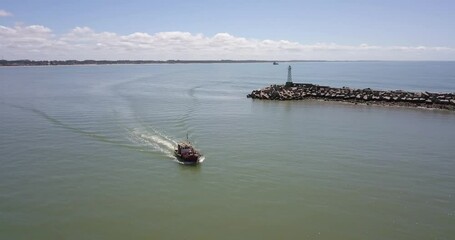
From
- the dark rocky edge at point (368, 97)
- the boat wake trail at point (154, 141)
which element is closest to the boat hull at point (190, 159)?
the boat wake trail at point (154, 141)

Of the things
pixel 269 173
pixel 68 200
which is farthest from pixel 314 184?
pixel 68 200

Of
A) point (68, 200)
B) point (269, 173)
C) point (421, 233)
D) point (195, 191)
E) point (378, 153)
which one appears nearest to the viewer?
point (421, 233)

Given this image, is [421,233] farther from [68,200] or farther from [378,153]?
[68,200]

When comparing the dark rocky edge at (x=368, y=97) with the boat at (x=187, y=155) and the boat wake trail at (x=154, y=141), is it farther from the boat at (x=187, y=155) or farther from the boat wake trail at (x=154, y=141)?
the boat at (x=187, y=155)

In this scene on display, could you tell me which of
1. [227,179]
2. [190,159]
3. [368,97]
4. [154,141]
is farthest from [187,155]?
[368,97]

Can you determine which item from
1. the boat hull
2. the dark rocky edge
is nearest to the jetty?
the dark rocky edge

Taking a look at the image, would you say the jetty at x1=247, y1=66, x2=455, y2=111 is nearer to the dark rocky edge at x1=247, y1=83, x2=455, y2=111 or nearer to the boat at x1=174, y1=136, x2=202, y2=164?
the dark rocky edge at x1=247, y1=83, x2=455, y2=111
